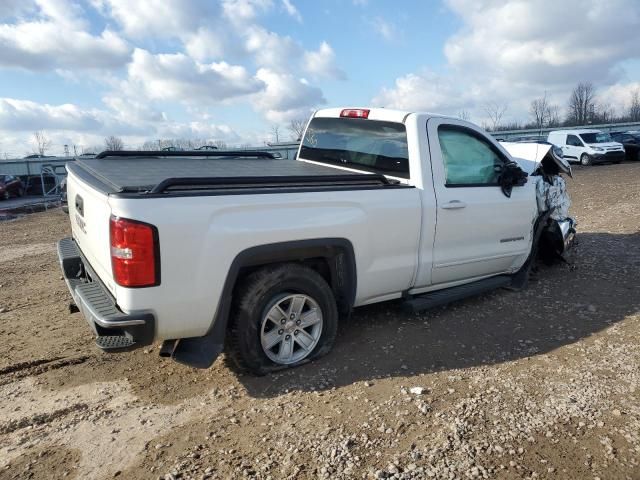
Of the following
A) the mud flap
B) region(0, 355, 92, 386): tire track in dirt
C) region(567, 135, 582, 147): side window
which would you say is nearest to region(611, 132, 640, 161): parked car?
region(567, 135, 582, 147): side window

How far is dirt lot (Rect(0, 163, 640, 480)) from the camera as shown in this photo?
Answer: 2699 millimetres

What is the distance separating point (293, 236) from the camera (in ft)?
11.3

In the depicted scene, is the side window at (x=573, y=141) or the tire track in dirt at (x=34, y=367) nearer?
the tire track in dirt at (x=34, y=367)

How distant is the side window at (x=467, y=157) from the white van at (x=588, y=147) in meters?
23.2

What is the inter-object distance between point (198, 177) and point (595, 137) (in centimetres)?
2859

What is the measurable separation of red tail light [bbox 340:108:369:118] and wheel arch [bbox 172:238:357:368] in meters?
1.68

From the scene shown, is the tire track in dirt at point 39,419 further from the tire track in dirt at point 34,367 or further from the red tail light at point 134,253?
the red tail light at point 134,253

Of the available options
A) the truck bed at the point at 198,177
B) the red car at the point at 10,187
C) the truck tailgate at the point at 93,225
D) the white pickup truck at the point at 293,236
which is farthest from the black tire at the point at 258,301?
the red car at the point at 10,187

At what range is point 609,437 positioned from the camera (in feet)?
9.42

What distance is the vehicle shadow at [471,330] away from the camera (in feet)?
12.2

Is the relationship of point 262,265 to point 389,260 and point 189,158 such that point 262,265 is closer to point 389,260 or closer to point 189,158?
point 389,260

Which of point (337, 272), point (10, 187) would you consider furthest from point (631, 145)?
point (10, 187)

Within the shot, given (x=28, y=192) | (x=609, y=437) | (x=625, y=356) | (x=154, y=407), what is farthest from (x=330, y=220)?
(x=28, y=192)

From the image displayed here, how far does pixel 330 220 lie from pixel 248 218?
651 millimetres
